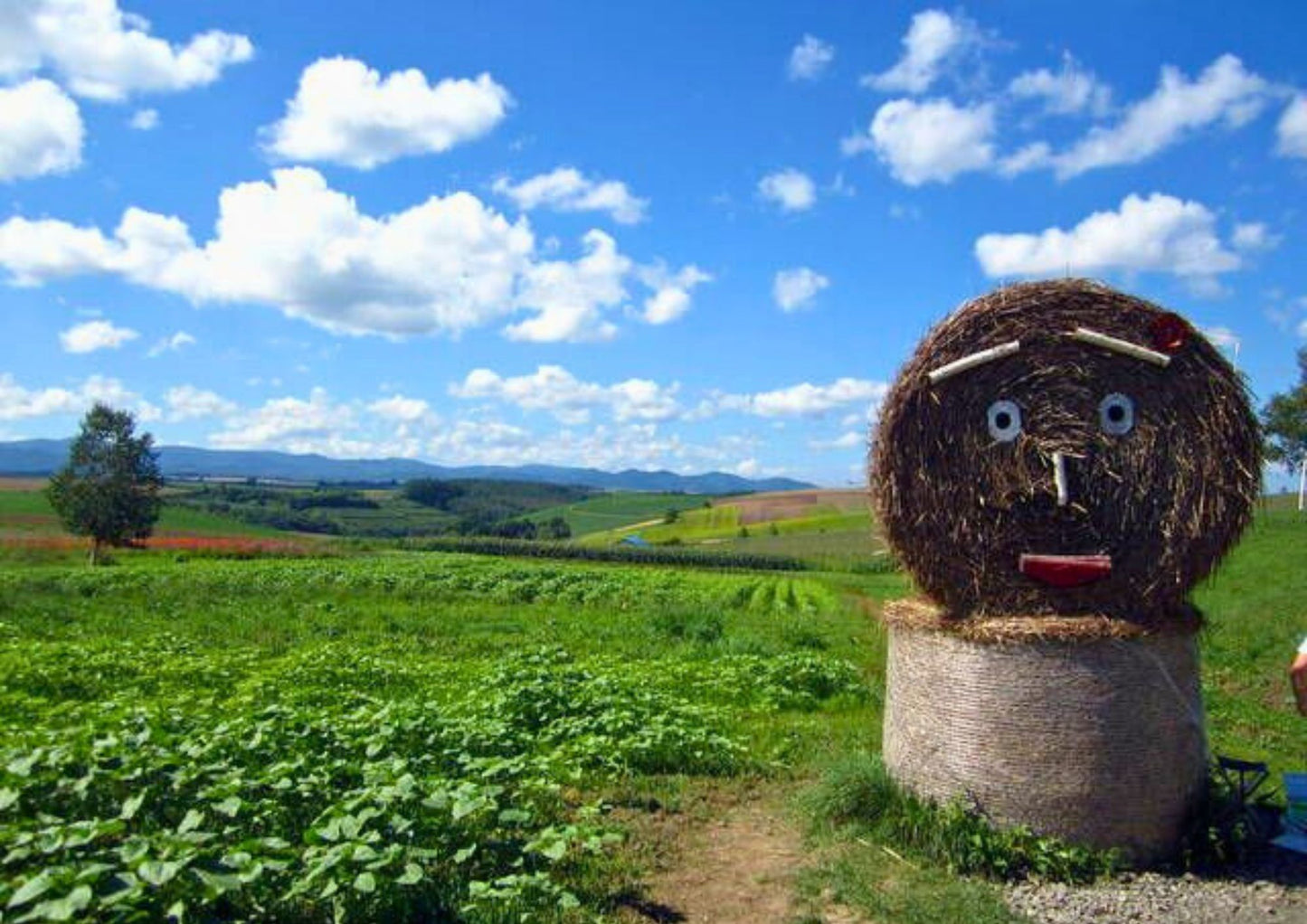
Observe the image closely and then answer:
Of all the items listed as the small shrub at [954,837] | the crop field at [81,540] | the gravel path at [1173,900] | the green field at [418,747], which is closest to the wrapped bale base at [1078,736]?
the small shrub at [954,837]

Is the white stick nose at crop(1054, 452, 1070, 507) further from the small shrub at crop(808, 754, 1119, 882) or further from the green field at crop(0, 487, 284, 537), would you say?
the green field at crop(0, 487, 284, 537)

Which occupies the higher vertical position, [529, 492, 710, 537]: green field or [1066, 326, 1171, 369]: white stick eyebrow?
[1066, 326, 1171, 369]: white stick eyebrow

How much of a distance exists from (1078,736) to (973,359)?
256 centimetres

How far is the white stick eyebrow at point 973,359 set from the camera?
6777 millimetres

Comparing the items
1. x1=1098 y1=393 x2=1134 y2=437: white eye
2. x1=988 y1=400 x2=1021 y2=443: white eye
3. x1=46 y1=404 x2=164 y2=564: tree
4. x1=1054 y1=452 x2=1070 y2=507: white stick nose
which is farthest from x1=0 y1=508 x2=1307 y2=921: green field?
x1=46 y1=404 x2=164 y2=564: tree

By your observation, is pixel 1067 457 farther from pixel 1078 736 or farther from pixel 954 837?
pixel 954 837

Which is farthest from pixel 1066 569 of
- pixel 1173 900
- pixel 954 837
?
pixel 1173 900

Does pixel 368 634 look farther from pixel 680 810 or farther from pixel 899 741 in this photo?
pixel 899 741

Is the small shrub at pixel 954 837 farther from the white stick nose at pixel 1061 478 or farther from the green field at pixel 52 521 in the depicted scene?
the green field at pixel 52 521

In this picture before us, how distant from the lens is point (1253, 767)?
6.79 meters

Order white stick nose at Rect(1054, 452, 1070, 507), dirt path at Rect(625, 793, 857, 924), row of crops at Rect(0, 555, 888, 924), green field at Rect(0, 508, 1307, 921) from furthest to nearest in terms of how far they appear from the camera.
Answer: white stick nose at Rect(1054, 452, 1070, 507) → dirt path at Rect(625, 793, 857, 924) → green field at Rect(0, 508, 1307, 921) → row of crops at Rect(0, 555, 888, 924)

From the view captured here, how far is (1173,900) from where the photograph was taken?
19.4ft

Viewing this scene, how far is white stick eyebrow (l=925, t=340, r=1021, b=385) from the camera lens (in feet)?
22.2

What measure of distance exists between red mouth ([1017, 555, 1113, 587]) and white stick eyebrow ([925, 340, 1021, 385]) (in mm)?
1355
